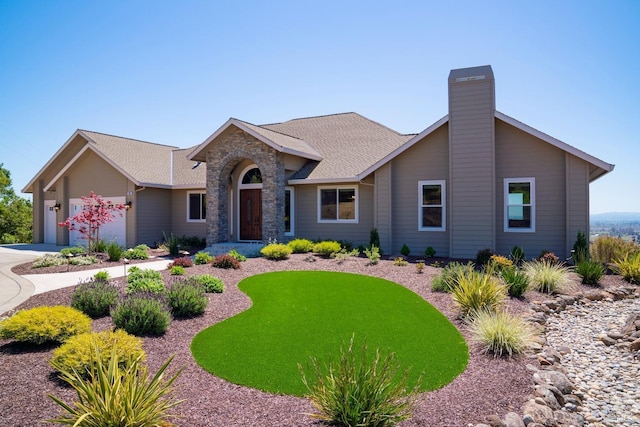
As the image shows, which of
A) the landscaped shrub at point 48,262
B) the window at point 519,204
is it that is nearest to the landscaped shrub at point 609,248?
Result: the window at point 519,204

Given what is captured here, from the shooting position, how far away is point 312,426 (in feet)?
12.9

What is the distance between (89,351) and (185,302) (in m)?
2.82

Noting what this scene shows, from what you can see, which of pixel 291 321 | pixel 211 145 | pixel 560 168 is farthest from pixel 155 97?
pixel 560 168

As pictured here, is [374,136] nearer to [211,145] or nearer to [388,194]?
[388,194]

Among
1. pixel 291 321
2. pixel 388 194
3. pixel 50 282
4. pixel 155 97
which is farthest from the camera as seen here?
pixel 155 97

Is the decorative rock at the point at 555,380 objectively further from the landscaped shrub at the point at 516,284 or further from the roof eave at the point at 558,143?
the roof eave at the point at 558,143

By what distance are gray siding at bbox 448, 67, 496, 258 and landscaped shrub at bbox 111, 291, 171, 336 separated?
1089cm

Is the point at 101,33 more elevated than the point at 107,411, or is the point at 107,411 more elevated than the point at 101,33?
the point at 101,33

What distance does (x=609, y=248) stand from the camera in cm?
1434

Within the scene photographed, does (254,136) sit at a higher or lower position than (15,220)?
higher

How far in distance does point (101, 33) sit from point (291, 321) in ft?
39.5

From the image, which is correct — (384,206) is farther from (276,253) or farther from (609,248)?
(609,248)

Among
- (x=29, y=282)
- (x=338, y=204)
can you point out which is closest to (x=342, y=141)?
(x=338, y=204)

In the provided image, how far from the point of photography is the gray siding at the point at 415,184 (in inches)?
597
